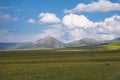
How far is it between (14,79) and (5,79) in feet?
4.63

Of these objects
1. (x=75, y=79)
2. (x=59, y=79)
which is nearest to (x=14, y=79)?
(x=59, y=79)

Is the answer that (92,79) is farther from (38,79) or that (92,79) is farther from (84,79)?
(38,79)

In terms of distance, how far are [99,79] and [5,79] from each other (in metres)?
14.2

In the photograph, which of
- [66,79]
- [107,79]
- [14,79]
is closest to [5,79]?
[14,79]

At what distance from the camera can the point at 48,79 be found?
131ft

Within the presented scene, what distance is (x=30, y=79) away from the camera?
3988 cm

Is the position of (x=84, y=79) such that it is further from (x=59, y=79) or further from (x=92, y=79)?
(x=59, y=79)

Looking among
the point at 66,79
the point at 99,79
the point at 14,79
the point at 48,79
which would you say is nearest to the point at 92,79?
the point at 99,79

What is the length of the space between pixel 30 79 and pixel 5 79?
12.5 ft

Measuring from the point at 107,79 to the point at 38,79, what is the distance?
1037 centimetres

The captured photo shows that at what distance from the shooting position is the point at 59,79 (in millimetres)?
39562

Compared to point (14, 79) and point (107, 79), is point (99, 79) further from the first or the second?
point (14, 79)

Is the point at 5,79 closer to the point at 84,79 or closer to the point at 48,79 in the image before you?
the point at 48,79

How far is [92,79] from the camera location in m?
39.3
